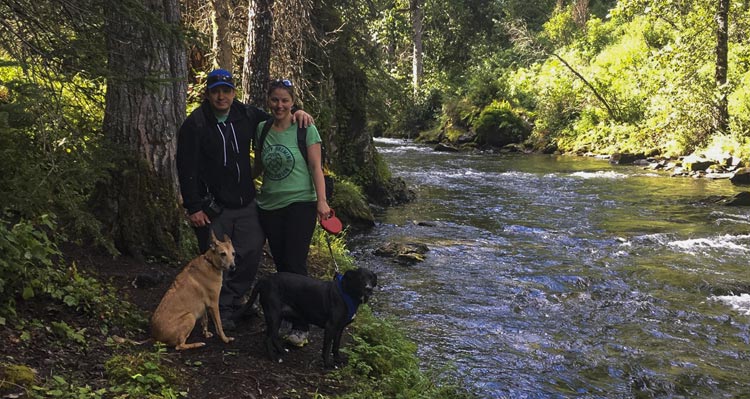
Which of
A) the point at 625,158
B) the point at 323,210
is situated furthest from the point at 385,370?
the point at 625,158

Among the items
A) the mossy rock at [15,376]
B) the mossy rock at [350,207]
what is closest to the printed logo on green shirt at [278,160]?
the mossy rock at [15,376]

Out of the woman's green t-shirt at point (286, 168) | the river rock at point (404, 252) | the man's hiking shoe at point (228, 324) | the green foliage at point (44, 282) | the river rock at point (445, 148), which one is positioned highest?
the woman's green t-shirt at point (286, 168)

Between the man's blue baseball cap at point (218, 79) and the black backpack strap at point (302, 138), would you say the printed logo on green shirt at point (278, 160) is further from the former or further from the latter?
the man's blue baseball cap at point (218, 79)

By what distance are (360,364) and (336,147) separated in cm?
1019

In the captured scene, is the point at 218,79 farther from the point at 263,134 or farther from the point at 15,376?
the point at 15,376

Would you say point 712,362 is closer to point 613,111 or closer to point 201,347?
point 201,347

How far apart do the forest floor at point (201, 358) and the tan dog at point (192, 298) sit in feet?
0.40

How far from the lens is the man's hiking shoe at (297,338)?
5.12 meters

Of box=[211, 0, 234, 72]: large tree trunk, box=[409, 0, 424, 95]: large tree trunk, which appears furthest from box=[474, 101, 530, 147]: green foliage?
box=[211, 0, 234, 72]: large tree trunk

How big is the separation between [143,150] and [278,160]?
6.33 ft

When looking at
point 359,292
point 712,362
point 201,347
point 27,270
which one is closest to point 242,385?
point 201,347

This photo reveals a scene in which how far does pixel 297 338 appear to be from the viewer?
513 cm

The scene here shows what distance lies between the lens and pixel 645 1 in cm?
2186

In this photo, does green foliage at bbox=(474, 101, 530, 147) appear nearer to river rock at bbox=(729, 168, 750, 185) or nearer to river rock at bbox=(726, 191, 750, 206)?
river rock at bbox=(729, 168, 750, 185)
